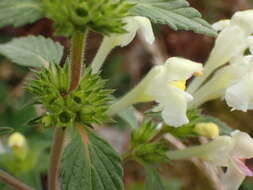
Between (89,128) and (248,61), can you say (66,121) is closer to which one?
(89,128)

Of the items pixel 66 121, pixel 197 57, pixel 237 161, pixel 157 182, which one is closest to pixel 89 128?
pixel 66 121

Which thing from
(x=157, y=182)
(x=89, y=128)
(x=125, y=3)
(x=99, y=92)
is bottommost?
(x=157, y=182)

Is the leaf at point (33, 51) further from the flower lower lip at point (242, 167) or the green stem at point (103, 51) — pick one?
the flower lower lip at point (242, 167)

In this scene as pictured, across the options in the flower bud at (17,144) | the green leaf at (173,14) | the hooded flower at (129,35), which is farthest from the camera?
the flower bud at (17,144)

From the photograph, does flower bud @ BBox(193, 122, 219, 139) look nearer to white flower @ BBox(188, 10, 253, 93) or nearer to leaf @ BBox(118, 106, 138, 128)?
white flower @ BBox(188, 10, 253, 93)

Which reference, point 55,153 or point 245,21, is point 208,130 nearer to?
point 245,21

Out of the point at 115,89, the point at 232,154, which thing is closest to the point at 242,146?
the point at 232,154

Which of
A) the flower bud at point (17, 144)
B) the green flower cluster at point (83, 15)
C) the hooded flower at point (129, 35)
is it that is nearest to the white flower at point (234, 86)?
the hooded flower at point (129, 35)
